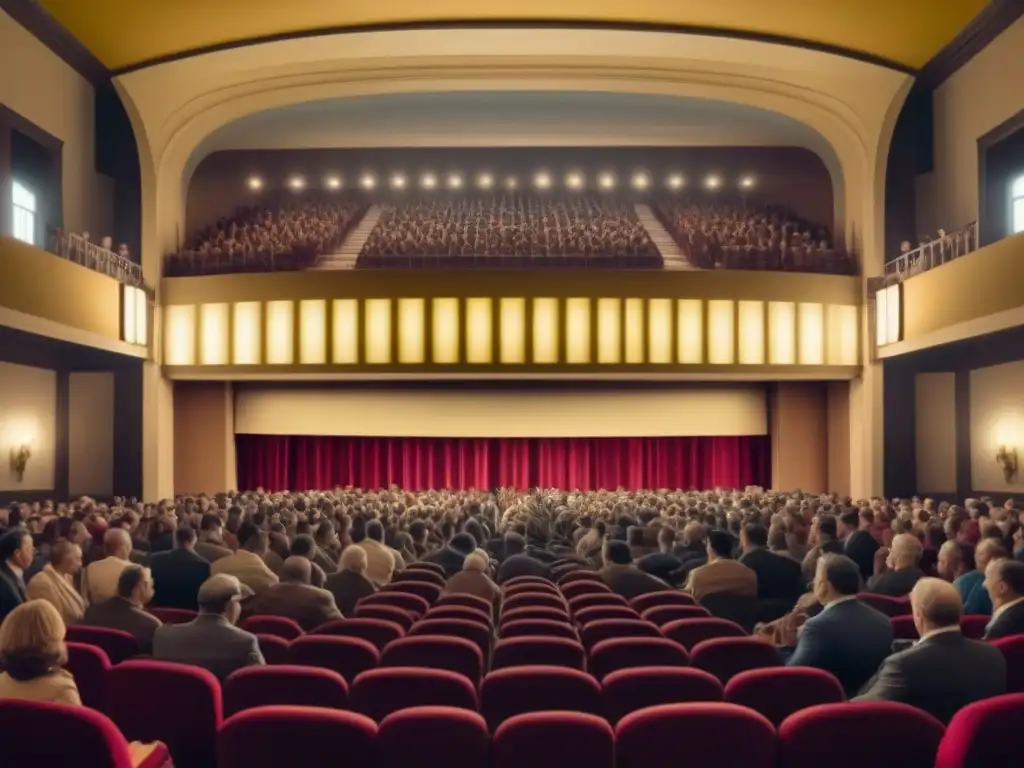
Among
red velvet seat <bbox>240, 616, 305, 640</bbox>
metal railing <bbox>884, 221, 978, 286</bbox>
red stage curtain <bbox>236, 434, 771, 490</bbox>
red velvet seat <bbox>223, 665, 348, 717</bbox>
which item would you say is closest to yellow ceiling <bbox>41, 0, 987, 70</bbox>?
metal railing <bbox>884, 221, 978, 286</bbox>

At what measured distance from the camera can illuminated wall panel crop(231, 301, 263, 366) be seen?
22.2 m

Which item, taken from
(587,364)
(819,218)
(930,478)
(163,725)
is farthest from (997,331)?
(163,725)

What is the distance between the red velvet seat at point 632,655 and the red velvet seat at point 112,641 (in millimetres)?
2547

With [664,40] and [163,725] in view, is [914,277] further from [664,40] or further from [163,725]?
[163,725]

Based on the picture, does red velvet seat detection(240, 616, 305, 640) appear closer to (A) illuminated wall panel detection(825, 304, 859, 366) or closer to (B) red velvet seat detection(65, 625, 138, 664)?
(B) red velvet seat detection(65, 625, 138, 664)

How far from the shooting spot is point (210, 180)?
2669 cm

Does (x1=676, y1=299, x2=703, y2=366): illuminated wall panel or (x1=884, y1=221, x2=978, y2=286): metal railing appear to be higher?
(x1=884, y1=221, x2=978, y2=286): metal railing

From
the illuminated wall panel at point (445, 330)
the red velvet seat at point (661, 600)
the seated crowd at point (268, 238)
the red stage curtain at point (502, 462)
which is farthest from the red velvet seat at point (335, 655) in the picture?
the red stage curtain at point (502, 462)

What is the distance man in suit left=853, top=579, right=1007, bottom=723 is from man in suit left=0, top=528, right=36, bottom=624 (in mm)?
5431

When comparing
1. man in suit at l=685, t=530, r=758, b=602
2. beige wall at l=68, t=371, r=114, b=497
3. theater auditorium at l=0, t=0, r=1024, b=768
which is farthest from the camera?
beige wall at l=68, t=371, r=114, b=497

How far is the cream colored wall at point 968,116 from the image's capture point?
60.2ft

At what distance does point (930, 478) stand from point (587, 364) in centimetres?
825

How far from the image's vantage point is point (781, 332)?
22031 millimetres

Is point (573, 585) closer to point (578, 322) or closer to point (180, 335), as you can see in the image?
point (578, 322)
